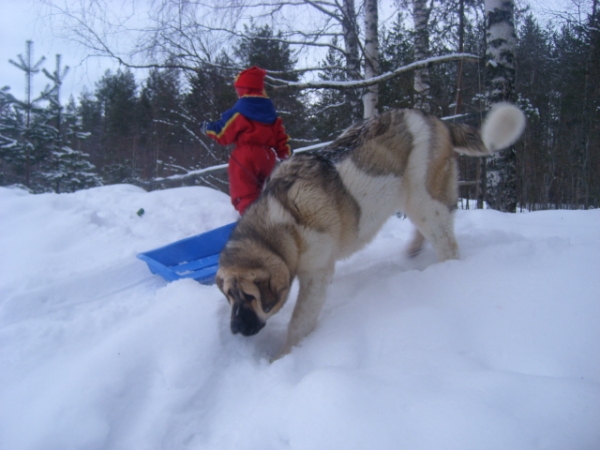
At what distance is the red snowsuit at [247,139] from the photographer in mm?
5148

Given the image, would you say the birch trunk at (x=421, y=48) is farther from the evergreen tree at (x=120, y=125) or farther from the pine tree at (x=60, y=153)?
the evergreen tree at (x=120, y=125)

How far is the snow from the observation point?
1.47m

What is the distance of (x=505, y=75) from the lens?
545cm

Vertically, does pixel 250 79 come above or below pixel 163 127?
below

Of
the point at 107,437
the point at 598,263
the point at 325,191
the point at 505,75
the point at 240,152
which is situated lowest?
the point at 107,437

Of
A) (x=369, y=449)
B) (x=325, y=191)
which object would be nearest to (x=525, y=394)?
(x=369, y=449)

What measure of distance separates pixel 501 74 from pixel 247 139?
3.94 metres

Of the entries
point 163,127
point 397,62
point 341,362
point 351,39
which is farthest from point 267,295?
point 163,127

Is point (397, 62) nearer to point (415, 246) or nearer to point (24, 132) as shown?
point (415, 246)

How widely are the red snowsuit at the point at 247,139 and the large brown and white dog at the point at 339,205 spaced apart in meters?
2.12

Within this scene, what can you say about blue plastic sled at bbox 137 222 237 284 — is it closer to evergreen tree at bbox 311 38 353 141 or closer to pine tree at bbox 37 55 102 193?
evergreen tree at bbox 311 38 353 141

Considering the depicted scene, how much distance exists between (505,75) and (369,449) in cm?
583

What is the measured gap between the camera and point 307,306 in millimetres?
2676

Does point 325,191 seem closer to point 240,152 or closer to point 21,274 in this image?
point 240,152
